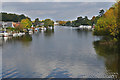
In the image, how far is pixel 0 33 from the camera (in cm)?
8544

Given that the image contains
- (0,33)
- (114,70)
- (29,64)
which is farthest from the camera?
(0,33)

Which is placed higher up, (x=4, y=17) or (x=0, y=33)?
(x=4, y=17)

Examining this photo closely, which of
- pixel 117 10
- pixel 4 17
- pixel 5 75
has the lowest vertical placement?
pixel 5 75

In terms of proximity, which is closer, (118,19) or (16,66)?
(16,66)

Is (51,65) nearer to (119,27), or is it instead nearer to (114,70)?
(114,70)

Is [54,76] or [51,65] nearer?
[54,76]

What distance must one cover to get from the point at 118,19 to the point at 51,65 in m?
28.0

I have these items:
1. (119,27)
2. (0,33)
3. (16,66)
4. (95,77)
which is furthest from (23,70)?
(0,33)

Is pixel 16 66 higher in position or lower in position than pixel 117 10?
lower

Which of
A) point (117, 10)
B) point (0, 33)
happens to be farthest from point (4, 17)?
point (117, 10)

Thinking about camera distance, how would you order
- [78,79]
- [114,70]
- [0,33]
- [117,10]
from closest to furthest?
[78,79] < [114,70] < [117,10] < [0,33]

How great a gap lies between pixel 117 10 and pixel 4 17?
168 m

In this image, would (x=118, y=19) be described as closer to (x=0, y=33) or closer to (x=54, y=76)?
(x=54, y=76)

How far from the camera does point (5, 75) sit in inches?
896
